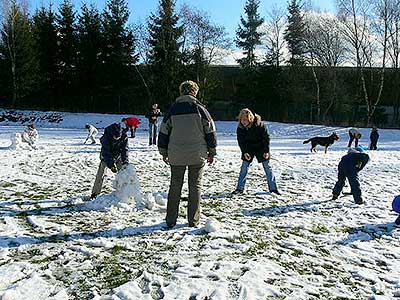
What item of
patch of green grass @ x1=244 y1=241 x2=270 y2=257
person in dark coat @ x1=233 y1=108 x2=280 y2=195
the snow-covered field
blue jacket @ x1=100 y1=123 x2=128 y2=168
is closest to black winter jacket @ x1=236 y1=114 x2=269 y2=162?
person in dark coat @ x1=233 y1=108 x2=280 y2=195

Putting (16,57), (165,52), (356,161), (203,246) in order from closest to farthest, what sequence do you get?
(203,246) → (356,161) → (165,52) → (16,57)

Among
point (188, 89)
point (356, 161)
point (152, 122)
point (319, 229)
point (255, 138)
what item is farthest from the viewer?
point (152, 122)

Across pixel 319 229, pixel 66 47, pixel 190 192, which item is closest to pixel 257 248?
pixel 190 192

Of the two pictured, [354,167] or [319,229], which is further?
[354,167]

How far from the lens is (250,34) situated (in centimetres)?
4078

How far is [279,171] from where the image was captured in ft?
35.4

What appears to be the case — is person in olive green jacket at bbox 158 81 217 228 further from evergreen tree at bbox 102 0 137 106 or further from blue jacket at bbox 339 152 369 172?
evergreen tree at bbox 102 0 137 106

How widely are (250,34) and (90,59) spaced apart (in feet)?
55.3

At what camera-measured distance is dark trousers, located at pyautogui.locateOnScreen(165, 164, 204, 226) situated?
16.9 ft

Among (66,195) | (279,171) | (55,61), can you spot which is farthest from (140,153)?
(55,61)

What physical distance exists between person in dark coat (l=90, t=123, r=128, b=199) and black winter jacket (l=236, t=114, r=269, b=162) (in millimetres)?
2363

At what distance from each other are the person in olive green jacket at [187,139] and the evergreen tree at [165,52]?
31.3 m

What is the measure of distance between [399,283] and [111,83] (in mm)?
36560

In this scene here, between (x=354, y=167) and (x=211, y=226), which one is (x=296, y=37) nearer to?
(x=354, y=167)
